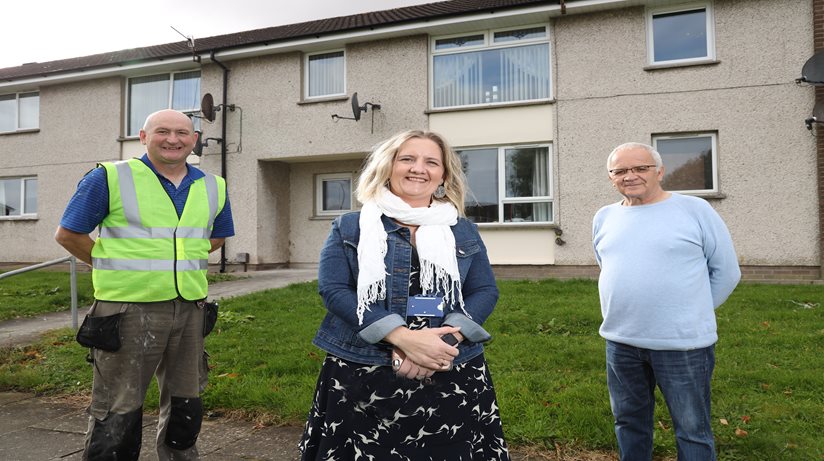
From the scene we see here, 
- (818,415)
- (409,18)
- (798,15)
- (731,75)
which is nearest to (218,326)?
(818,415)

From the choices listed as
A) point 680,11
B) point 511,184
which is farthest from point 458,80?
point 680,11

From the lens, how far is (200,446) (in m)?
3.40

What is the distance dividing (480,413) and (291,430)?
1951 millimetres

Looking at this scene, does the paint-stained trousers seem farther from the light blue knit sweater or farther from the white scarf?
the light blue knit sweater

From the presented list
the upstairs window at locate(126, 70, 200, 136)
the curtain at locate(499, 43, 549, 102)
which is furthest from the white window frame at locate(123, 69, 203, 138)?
the curtain at locate(499, 43, 549, 102)

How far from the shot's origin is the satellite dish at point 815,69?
920 cm

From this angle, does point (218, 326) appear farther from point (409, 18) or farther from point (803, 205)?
point (803, 205)

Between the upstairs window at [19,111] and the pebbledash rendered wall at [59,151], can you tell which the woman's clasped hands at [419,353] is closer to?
the pebbledash rendered wall at [59,151]

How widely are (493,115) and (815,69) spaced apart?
548 cm

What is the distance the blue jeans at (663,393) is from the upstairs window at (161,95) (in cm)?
1325

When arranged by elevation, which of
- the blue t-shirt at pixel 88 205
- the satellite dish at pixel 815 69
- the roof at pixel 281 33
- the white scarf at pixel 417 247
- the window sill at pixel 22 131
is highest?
the roof at pixel 281 33

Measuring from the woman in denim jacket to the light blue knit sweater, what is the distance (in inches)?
32.5

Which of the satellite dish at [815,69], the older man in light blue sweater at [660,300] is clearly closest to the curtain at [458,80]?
the satellite dish at [815,69]

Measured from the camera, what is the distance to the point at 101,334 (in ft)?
8.04
